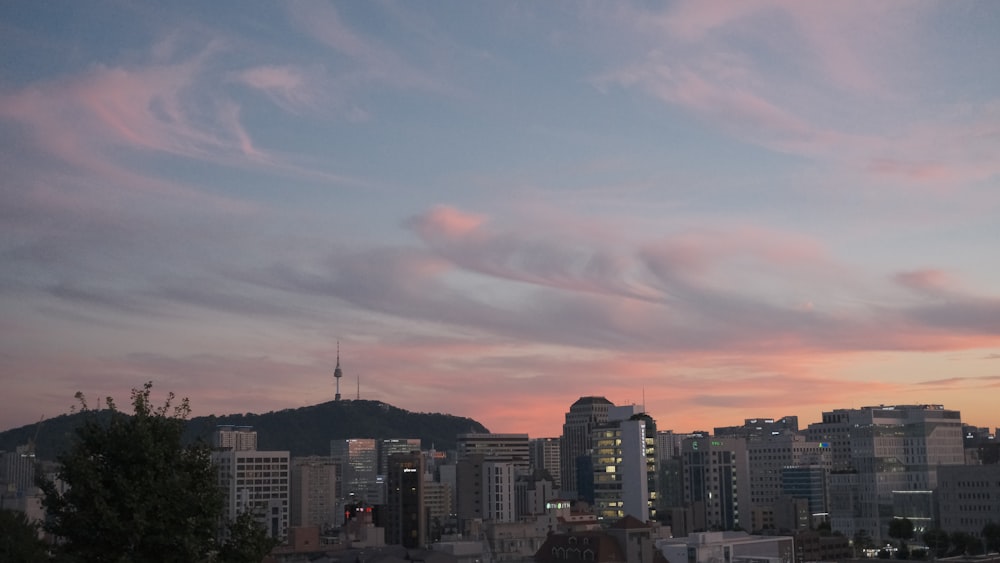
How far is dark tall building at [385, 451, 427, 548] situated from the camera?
16412 centimetres

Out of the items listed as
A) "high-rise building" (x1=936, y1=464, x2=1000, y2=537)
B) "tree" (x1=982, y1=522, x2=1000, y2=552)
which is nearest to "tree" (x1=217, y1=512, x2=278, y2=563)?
"tree" (x1=982, y1=522, x2=1000, y2=552)

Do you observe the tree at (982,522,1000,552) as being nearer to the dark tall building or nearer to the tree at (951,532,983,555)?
the tree at (951,532,983,555)

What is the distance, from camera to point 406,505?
167 m

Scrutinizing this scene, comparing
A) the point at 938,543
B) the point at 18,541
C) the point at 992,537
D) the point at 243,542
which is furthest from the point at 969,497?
the point at 243,542

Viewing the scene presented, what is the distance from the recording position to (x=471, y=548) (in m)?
121

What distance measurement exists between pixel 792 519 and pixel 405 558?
109 meters

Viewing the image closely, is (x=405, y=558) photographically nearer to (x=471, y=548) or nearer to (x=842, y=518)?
(x=471, y=548)

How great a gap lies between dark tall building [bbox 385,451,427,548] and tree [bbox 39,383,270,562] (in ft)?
468

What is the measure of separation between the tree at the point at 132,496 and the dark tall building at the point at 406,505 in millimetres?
142539

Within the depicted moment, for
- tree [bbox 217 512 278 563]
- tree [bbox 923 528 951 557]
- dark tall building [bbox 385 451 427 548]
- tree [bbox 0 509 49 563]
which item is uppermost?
tree [bbox 217 512 278 563]

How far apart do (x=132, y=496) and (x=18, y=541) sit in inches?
1143

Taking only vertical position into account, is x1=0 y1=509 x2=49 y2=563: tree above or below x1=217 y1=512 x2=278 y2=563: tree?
below

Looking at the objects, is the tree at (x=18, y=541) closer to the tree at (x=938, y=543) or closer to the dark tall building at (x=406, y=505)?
the dark tall building at (x=406, y=505)

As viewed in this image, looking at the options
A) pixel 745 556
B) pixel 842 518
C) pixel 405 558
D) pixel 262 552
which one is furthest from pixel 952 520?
pixel 262 552
